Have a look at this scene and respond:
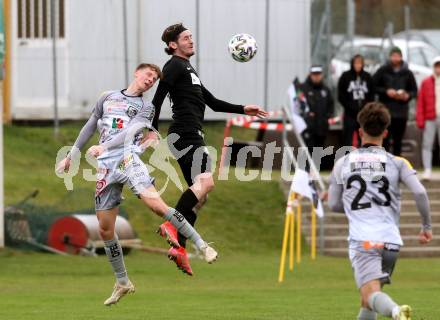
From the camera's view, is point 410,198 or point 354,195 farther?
point 410,198

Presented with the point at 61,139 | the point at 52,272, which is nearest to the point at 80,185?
the point at 61,139

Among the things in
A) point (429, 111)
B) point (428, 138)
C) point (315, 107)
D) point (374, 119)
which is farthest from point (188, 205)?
point (428, 138)

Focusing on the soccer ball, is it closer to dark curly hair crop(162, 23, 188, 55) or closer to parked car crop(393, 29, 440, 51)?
dark curly hair crop(162, 23, 188, 55)

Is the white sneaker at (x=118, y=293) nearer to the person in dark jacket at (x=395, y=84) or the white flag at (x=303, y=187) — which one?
the white flag at (x=303, y=187)

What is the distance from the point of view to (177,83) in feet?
46.2

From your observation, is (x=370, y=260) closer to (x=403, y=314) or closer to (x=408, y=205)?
(x=403, y=314)

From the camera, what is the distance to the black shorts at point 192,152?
1400cm

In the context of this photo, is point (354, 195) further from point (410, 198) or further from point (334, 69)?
point (334, 69)

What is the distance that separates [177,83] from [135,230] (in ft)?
30.8

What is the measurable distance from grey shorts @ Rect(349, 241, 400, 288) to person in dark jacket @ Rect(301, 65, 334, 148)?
14.1 metres

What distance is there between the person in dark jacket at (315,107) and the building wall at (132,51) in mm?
3673

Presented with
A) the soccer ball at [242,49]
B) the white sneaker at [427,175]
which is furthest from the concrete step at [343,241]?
the soccer ball at [242,49]

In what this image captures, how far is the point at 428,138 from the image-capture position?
25.0m

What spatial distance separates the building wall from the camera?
27.8 meters
